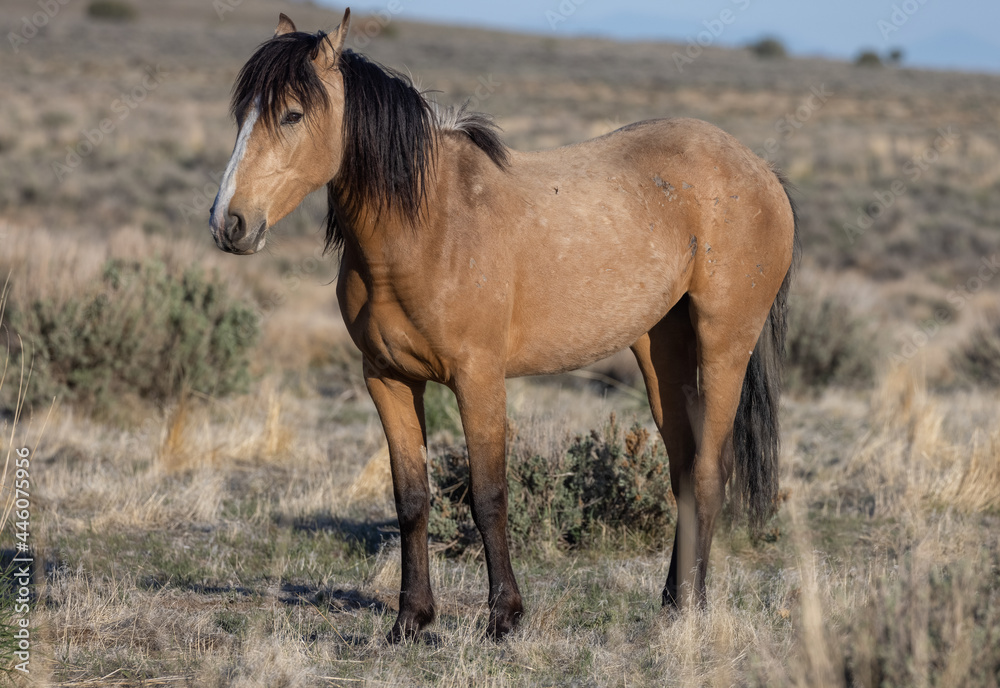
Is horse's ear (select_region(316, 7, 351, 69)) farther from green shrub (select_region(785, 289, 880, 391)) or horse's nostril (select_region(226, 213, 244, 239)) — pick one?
green shrub (select_region(785, 289, 880, 391))

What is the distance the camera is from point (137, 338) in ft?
26.6

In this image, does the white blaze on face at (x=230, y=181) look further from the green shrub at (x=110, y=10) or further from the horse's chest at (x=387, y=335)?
the green shrub at (x=110, y=10)

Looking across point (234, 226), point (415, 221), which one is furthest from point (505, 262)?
point (234, 226)

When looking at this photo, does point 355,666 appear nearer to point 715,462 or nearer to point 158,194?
point 715,462

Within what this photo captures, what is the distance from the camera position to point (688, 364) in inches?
197

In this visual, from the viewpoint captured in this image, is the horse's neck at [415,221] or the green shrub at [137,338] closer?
the horse's neck at [415,221]

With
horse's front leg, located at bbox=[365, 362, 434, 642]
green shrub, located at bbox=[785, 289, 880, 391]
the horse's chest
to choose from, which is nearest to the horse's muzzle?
the horse's chest

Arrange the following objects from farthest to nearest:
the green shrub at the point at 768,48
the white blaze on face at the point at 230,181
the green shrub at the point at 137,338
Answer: the green shrub at the point at 768,48, the green shrub at the point at 137,338, the white blaze on face at the point at 230,181

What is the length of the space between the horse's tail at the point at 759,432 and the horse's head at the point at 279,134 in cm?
260

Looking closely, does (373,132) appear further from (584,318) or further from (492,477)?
(492,477)

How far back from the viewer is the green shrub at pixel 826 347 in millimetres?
10695

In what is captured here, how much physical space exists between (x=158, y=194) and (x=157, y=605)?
62.9 feet

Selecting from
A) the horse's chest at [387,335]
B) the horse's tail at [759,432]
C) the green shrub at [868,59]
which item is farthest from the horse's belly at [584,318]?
the green shrub at [868,59]

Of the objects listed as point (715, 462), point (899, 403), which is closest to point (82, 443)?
point (715, 462)
